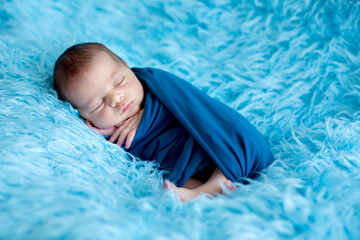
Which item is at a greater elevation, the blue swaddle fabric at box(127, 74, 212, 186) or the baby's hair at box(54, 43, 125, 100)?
the baby's hair at box(54, 43, 125, 100)

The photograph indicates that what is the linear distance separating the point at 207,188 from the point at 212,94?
0.54m

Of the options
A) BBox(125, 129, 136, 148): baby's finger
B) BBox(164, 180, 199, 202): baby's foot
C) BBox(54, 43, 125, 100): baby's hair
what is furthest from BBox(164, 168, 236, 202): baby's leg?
BBox(54, 43, 125, 100): baby's hair

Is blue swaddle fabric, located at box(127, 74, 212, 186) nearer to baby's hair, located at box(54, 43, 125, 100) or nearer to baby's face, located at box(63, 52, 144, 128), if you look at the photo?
baby's face, located at box(63, 52, 144, 128)

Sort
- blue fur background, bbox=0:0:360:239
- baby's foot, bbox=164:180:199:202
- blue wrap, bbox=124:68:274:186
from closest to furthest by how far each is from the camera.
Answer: blue fur background, bbox=0:0:360:239 < baby's foot, bbox=164:180:199:202 < blue wrap, bbox=124:68:274:186

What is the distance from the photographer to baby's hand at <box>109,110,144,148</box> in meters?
1.06

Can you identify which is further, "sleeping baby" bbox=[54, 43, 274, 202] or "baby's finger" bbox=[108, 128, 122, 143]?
"baby's finger" bbox=[108, 128, 122, 143]

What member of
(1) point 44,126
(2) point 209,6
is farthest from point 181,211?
(2) point 209,6

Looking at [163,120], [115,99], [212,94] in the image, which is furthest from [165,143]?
[212,94]

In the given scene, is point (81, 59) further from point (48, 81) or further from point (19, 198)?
point (19, 198)

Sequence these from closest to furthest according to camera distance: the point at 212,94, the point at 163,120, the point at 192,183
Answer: the point at 192,183 < the point at 163,120 < the point at 212,94

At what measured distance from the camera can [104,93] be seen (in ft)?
3.44

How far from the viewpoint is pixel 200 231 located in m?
0.65

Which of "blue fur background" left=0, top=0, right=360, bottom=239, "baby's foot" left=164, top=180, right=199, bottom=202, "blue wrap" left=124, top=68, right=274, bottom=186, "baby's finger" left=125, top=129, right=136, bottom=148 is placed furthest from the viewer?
"baby's finger" left=125, top=129, right=136, bottom=148

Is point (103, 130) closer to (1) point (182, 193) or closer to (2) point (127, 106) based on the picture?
(2) point (127, 106)
